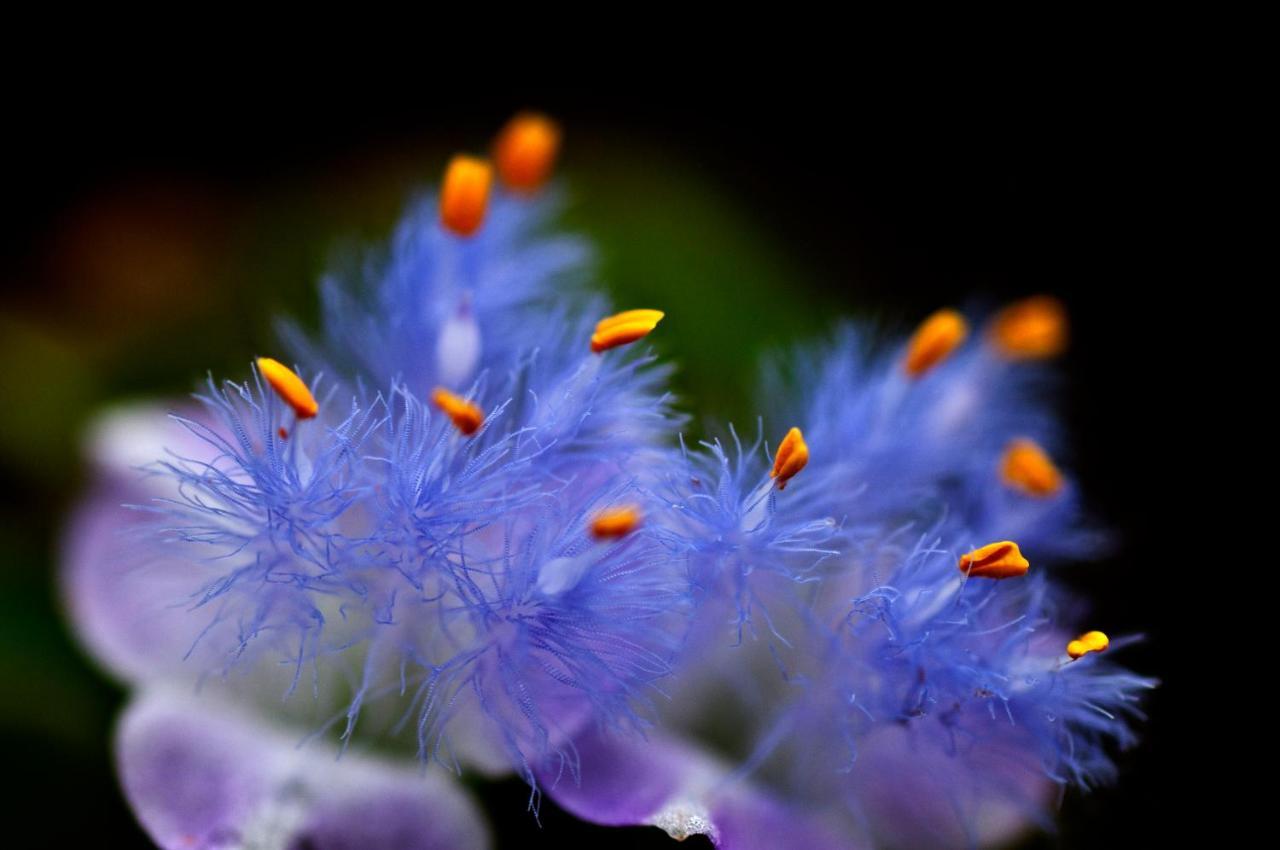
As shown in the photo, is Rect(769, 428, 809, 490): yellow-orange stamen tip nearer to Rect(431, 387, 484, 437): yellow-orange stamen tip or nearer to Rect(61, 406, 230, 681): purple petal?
Rect(431, 387, 484, 437): yellow-orange stamen tip

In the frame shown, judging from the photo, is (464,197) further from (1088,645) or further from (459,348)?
(1088,645)

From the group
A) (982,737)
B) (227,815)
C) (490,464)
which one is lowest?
(982,737)

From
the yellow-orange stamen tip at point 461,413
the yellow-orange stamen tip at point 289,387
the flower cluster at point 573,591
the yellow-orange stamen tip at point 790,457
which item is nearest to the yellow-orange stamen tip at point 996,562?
the flower cluster at point 573,591

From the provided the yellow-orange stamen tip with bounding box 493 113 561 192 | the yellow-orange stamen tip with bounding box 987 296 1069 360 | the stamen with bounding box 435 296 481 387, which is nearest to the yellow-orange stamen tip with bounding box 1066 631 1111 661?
the yellow-orange stamen tip with bounding box 987 296 1069 360

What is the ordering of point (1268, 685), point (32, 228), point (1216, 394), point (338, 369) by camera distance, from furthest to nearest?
point (32, 228) → point (1216, 394) → point (1268, 685) → point (338, 369)

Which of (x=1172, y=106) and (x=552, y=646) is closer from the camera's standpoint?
(x=552, y=646)

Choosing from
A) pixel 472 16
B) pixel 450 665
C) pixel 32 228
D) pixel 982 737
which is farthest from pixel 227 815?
pixel 472 16

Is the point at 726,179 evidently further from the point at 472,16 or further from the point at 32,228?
the point at 32,228
